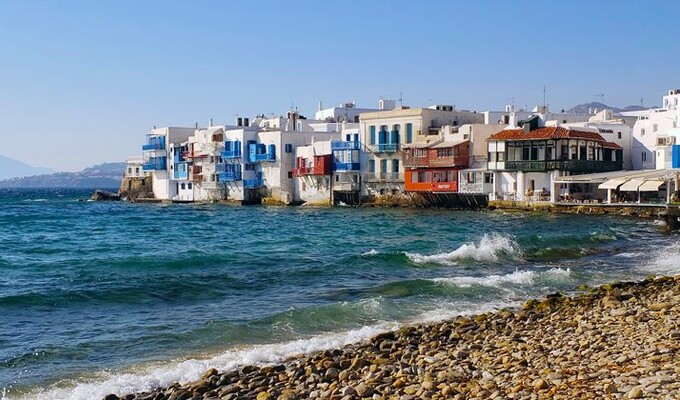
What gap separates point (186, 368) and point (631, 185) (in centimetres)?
4306

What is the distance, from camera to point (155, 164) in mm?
92438

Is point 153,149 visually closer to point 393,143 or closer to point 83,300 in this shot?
point 393,143

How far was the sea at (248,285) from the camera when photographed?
15109 mm

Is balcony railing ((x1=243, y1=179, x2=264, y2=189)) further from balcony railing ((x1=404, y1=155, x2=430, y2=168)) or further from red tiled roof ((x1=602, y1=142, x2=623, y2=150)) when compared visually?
red tiled roof ((x1=602, y1=142, x2=623, y2=150))

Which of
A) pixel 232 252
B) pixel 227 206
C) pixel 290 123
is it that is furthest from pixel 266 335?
pixel 290 123

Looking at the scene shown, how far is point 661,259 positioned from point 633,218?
2203 centimetres

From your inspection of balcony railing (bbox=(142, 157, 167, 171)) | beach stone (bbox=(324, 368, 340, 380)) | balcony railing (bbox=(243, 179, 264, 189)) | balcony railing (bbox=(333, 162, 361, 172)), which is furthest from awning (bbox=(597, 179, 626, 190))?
balcony railing (bbox=(142, 157, 167, 171))

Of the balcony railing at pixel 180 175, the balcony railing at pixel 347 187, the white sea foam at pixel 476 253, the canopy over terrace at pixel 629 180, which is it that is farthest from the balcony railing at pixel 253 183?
the white sea foam at pixel 476 253

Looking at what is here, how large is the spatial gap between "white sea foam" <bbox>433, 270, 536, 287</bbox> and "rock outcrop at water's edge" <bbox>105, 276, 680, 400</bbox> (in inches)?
238

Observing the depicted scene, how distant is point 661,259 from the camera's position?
29141 mm

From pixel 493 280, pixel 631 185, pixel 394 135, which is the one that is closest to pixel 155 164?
pixel 394 135

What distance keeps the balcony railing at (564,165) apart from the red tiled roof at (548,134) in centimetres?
191

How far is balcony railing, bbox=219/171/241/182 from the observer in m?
80.7

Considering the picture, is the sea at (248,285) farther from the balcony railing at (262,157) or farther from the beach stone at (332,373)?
the balcony railing at (262,157)
